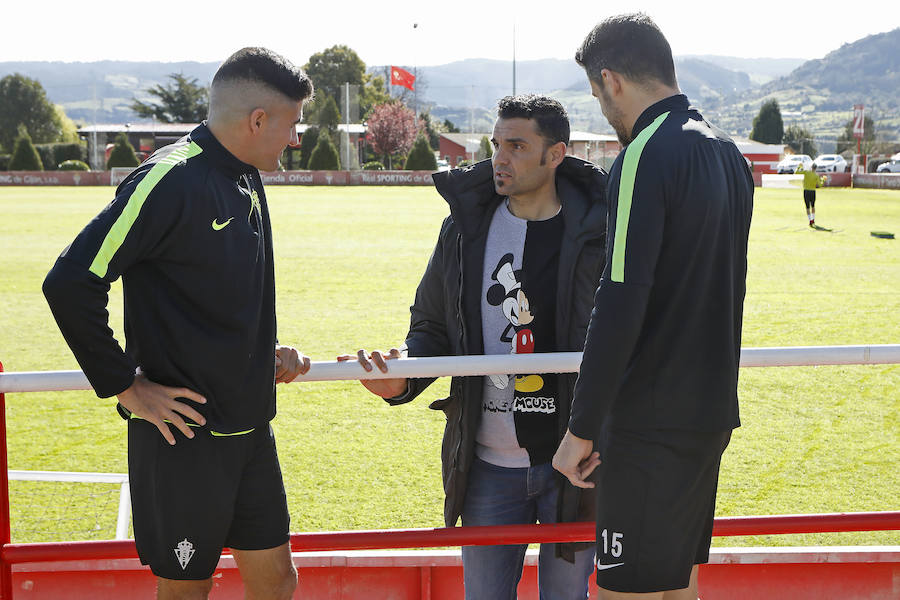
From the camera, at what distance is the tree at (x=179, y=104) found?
9306 centimetres

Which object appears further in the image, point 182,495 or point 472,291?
point 472,291

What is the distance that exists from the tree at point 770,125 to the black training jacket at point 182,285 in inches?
4429

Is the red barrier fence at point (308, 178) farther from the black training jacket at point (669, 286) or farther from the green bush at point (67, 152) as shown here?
the black training jacket at point (669, 286)

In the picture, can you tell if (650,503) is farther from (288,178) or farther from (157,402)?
(288,178)

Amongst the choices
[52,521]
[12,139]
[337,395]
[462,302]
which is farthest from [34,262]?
A: [12,139]

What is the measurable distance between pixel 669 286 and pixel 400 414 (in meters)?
6.23

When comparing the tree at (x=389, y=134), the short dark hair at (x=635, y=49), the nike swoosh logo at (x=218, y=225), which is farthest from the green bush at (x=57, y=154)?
the short dark hair at (x=635, y=49)

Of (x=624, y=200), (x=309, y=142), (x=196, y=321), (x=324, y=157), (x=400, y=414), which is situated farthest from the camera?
(x=309, y=142)

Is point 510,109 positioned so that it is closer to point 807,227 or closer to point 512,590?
point 512,590

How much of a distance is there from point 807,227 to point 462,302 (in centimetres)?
2398

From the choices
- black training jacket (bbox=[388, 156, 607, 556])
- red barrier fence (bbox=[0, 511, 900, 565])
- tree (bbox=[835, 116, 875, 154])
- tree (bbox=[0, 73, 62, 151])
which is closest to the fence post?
red barrier fence (bbox=[0, 511, 900, 565])

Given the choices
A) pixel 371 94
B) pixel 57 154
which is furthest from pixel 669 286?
pixel 371 94

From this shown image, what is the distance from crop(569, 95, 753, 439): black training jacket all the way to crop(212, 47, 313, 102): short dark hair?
2.88 feet

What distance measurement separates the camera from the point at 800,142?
105312mm
